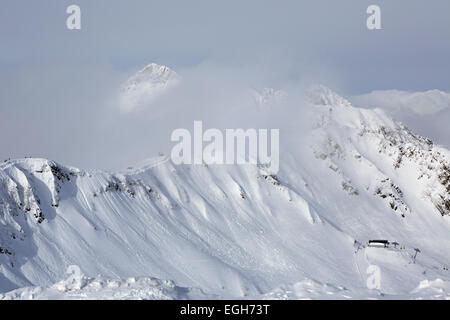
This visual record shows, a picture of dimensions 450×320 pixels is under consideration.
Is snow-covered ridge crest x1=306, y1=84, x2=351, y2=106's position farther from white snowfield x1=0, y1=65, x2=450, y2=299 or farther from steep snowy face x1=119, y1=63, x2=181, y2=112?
steep snowy face x1=119, y1=63, x2=181, y2=112

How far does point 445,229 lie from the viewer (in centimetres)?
5719

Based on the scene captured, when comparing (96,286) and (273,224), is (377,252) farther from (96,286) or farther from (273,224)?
(96,286)

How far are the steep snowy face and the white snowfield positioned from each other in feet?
131

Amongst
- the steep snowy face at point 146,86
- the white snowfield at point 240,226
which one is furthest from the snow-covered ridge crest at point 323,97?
the steep snowy face at point 146,86

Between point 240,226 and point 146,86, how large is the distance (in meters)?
72.7

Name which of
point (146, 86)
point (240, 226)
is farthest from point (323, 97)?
point (240, 226)

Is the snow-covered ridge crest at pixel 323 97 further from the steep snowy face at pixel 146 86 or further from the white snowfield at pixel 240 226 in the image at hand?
the steep snowy face at pixel 146 86

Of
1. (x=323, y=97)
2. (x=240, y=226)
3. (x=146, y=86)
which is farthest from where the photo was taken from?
(x=146, y=86)

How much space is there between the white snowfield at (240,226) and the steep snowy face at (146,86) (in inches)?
1569

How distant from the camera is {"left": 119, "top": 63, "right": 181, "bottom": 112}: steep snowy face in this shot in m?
97.1

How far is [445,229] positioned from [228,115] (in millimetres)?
34209

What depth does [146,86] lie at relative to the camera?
4277 inches

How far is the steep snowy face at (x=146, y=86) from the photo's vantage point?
97.1 metres

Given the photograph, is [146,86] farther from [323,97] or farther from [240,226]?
[240,226]
